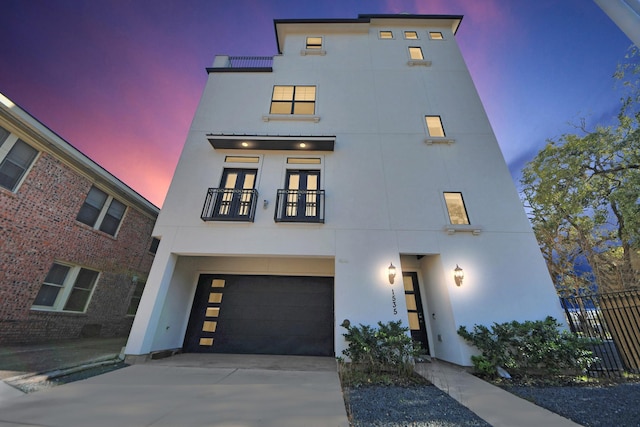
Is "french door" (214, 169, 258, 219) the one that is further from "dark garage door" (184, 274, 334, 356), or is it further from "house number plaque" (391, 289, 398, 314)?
"house number plaque" (391, 289, 398, 314)

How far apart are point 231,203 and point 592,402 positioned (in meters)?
8.11

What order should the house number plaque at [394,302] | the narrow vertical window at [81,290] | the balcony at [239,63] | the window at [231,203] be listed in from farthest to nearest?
the balcony at [239,63]
the narrow vertical window at [81,290]
the window at [231,203]
the house number plaque at [394,302]

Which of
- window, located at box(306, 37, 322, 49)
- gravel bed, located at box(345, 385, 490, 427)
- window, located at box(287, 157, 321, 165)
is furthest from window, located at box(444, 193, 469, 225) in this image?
window, located at box(306, 37, 322, 49)

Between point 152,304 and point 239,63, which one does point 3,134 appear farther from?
point 239,63

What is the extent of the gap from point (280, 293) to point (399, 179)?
5.25 metres

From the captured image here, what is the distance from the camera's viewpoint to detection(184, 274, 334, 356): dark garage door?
6.62m

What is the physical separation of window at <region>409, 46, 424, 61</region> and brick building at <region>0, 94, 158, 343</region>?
1274 centimetres

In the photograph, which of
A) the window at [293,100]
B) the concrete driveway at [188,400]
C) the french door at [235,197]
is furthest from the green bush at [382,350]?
the window at [293,100]

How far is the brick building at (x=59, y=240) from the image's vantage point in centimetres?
579

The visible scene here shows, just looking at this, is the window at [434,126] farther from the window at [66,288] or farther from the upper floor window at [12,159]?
the window at [66,288]

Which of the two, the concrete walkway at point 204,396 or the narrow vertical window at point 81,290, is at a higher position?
the narrow vertical window at point 81,290

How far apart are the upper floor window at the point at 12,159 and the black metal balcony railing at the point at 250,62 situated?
6.98 metres

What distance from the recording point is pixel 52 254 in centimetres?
658

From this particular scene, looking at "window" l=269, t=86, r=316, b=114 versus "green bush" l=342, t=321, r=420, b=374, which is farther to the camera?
"window" l=269, t=86, r=316, b=114
